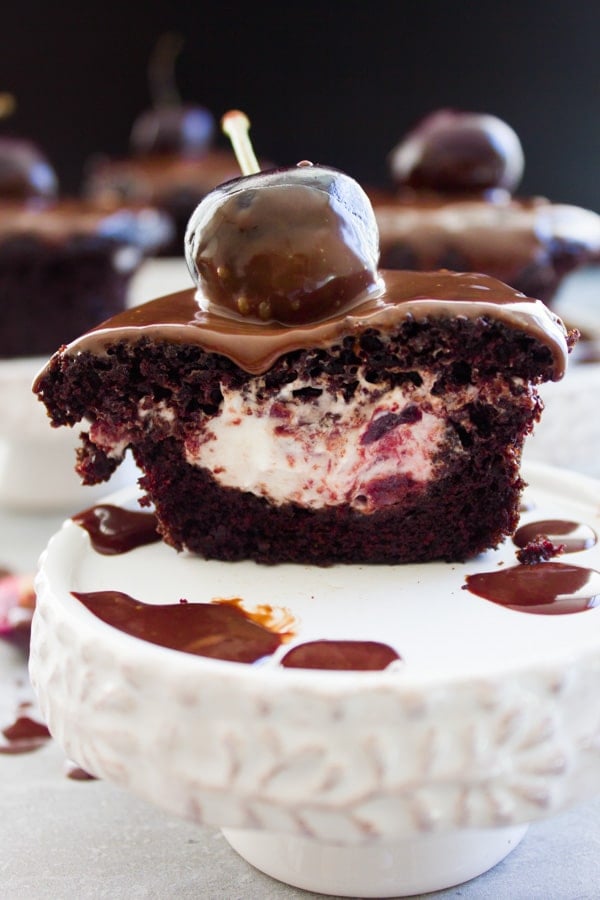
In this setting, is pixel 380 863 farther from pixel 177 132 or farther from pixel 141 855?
pixel 177 132

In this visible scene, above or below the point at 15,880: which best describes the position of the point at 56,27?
above

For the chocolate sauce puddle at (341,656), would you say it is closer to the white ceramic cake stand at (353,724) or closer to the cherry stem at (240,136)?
the white ceramic cake stand at (353,724)

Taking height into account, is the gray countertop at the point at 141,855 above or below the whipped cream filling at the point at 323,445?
below

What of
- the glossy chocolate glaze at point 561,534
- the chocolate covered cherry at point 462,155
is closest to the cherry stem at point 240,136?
the glossy chocolate glaze at point 561,534

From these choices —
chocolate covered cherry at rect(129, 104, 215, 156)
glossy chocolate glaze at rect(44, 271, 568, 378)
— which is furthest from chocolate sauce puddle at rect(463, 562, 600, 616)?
chocolate covered cherry at rect(129, 104, 215, 156)

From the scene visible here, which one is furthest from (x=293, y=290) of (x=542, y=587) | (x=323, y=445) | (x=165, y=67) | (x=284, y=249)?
(x=165, y=67)

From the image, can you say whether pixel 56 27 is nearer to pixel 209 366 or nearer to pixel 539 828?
pixel 209 366

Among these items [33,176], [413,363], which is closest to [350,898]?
[413,363]
